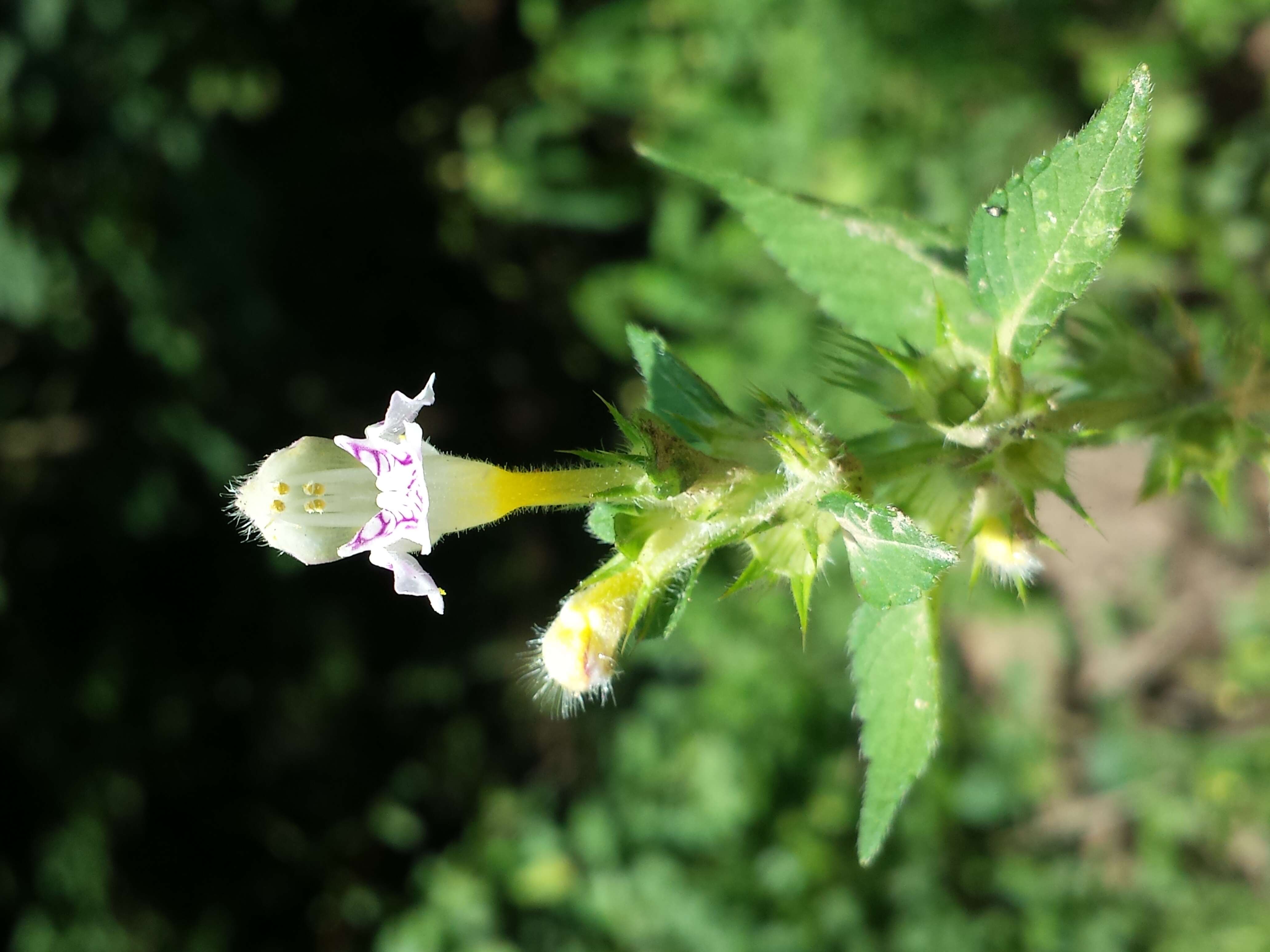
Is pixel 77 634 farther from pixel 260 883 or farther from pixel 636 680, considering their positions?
pixel 636 680

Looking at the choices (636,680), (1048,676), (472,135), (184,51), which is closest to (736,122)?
(472,135)

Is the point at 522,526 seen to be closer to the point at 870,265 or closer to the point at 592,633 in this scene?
the point at 870,265

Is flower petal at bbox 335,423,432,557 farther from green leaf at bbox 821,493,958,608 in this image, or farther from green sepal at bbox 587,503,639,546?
green leaf at bbox 821,493,958,608

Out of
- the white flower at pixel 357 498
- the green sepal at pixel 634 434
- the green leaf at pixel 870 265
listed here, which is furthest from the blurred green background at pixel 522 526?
the white flower at pixel 357 498

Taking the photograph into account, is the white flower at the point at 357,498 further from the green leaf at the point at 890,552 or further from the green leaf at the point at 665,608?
the green leaf at the point at 890,552

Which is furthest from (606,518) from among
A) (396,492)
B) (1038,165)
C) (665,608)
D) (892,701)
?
(1038,165)

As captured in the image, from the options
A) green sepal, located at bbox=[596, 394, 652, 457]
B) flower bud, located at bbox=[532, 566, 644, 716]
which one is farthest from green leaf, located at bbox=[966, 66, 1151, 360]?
flower bud, located at bbox=[532, 566, 644, 716]

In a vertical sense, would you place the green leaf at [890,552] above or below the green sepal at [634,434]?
below
